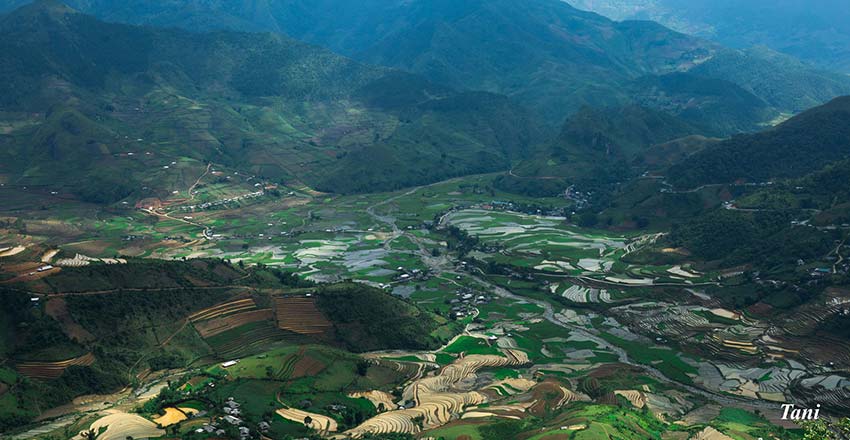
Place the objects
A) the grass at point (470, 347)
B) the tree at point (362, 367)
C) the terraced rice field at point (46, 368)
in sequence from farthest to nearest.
A: the grass at point (470, 347) < the tree at point (362, 367) < the terraced rice field at point (46, 368)

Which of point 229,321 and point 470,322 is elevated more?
point 229,321

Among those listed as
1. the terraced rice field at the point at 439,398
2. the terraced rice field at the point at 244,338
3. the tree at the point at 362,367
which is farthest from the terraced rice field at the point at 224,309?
the terraced rice field at the point at 439,398

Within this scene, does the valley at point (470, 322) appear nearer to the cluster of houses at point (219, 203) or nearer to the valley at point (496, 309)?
the valley at point (496, 309)

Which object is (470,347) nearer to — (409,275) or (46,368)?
(409,275)

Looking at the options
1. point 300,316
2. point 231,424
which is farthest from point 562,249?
point 231,424

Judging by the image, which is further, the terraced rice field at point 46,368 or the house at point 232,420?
the terraced rice field at point 46,368

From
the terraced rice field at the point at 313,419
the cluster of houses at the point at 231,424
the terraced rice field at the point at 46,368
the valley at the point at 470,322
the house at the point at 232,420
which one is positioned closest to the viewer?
the cluster of houses at the point at 231,424
